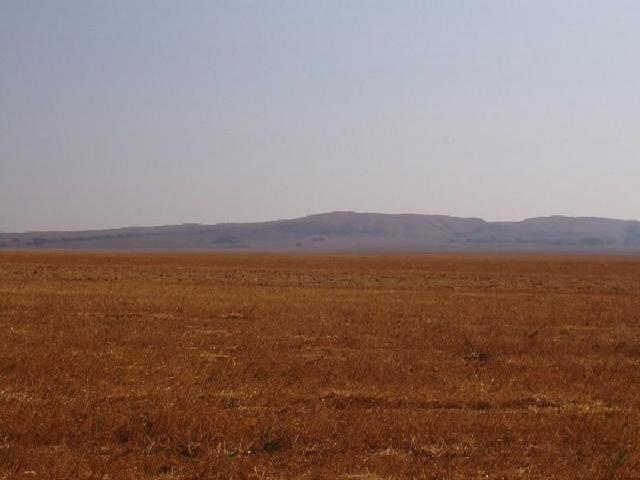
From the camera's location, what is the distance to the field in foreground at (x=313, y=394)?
808 centimetres

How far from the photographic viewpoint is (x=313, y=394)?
11195mm

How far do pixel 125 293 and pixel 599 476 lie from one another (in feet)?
A: 75.7

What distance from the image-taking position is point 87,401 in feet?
33.9

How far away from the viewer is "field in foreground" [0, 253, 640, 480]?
8.08 meters

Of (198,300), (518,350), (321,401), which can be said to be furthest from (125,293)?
(321,401)

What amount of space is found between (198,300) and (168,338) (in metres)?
9.18

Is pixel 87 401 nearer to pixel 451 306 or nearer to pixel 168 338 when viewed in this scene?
pixel 168 338

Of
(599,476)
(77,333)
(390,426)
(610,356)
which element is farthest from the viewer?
(77,333)

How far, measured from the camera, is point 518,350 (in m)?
16.2

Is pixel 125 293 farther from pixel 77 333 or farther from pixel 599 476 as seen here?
pixel 599 476

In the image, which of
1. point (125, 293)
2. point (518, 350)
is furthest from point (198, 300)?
point (518, 350)

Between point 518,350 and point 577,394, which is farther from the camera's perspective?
point 518,350

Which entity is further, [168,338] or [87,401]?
[168,338]

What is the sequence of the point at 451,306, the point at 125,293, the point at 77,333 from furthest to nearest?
1. the point at 125,293
2. the point at 451,306
3. the point at 77,333
